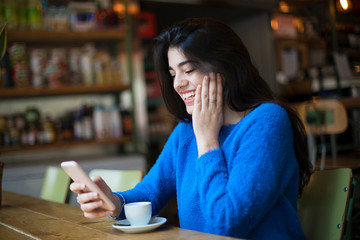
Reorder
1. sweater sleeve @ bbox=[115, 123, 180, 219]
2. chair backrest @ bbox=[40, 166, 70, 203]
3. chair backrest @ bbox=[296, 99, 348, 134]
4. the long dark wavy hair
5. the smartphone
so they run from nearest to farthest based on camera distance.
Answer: the smartphone → the long dark wavy hair → sweater sleeve @ bbox=[115, 123, 180, 219] → chair backrest @ bbox=[40, 166, 70, 203] → chair backrest @ bbox=[296, 99, 348, 134]

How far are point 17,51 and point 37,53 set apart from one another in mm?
178

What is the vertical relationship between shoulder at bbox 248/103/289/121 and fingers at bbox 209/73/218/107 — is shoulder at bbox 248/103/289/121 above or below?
below

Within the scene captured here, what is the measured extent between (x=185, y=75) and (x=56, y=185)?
1317 millimetres

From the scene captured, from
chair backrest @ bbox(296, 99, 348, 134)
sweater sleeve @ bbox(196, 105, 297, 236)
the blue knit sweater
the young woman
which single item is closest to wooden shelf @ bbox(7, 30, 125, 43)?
chair backrest @ bbox(296, 99, 348, 134)

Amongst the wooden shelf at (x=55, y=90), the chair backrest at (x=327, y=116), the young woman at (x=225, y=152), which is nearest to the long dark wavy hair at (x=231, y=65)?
the young woman at (x=225, y=152)

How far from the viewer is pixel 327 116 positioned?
12.1 ft

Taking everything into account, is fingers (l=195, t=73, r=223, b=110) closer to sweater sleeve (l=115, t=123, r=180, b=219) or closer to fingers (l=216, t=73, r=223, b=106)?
fingers (l=216, t=73, r=223, b=106)

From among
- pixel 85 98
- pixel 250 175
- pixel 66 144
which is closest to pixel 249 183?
pixel 250 175

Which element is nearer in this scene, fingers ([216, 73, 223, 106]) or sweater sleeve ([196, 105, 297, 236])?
sweater sleeve ([196, 105, 297, 236])

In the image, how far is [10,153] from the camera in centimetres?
386

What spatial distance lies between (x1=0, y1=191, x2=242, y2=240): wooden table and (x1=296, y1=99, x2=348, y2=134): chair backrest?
2.45 metres

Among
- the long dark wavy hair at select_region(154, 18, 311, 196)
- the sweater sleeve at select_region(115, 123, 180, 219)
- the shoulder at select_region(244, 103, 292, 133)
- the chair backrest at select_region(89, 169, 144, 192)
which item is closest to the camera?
the shoulder at select_region(244, 103, 292, 133)

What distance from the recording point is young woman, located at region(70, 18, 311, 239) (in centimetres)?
121

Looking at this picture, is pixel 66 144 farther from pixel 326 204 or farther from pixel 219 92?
pixel 326 204
